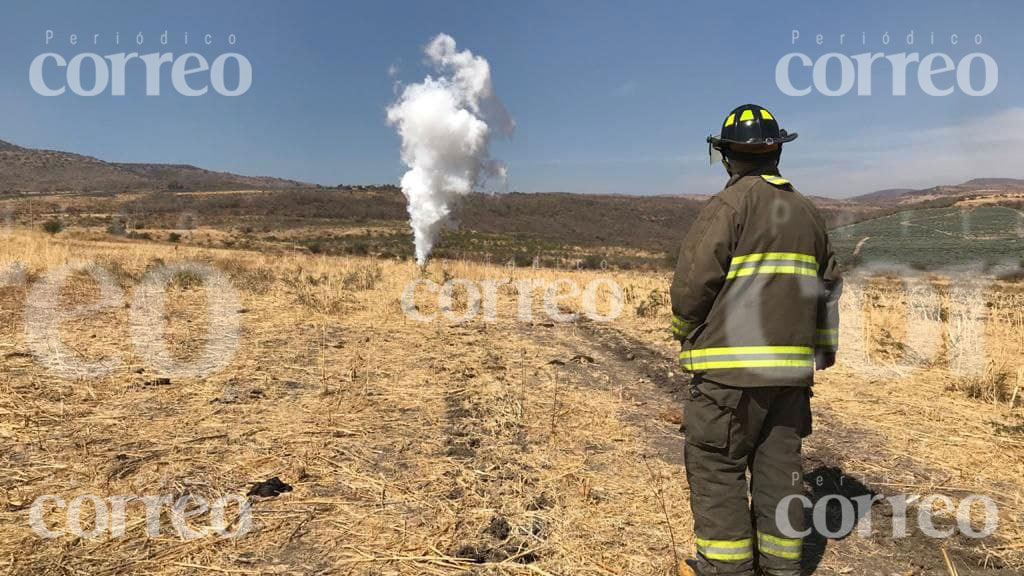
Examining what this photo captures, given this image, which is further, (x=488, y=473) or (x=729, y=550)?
(x=488, y=473)

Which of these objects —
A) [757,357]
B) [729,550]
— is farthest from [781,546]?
[757,357]

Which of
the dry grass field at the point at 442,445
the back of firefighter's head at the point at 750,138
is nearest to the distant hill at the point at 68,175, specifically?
the dry grass field at the point at 442,445

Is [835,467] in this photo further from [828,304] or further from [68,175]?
[68,175]

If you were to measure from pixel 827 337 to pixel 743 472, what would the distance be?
0.82 meters

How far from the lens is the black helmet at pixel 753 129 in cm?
275

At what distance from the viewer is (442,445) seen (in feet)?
14.7

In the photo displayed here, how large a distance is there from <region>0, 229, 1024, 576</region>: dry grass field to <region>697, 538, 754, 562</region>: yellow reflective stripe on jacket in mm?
336

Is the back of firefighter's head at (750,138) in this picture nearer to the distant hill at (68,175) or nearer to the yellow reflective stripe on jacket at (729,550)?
the yellow reflective stripe on jacket at (729,550)

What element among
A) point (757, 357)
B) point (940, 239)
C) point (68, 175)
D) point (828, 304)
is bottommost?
point (757, 357)

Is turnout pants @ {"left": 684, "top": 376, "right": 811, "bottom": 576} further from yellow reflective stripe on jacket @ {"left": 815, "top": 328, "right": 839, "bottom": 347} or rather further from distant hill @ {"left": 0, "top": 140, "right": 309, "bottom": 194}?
distant hill @ {"left": 0, "top": 140, "right": 309, "bottom": 194}

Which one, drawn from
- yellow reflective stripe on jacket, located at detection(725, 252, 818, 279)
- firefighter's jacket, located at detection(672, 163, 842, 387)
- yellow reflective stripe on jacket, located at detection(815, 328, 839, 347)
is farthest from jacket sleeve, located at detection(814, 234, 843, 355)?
yellow reflective stripe on jacket, located at detection(725, 252, 818, 279)

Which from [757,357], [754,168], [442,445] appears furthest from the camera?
[442,445]

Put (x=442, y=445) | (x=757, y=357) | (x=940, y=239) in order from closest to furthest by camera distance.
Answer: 1. (x=757, y=357)
2. (x=442, y=445)
3. (x=940, y=239)

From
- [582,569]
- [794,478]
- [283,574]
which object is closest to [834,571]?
[794,478]
